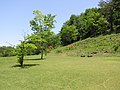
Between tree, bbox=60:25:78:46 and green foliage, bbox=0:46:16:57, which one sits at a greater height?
tree, bbox=60:25:78:46

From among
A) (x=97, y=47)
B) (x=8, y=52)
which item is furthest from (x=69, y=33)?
(x=97, y=47)

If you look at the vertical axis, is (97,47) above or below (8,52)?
above

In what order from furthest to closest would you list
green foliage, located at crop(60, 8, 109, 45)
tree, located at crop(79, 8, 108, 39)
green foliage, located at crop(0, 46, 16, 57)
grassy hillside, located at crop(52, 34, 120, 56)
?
1. green foliage, located at crop(60, 8, 109, 45)
2. tree, located at crop(79, 8, 108, 39)
3. grassy hillside, located at crop(52, 34, 120, 56)
4. green foliage, located at crop(0, 46, 16, 57)

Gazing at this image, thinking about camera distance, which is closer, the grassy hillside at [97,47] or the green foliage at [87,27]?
the grassy hillside at [97,47]

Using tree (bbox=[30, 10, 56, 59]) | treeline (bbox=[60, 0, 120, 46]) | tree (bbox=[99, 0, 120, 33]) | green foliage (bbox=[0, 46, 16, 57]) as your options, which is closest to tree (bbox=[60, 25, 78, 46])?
treeline (bbox=[60, 0, 120, 46])

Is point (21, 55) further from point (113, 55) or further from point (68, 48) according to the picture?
point (68, 48)

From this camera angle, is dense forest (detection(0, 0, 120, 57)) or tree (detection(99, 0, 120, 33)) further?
tree (detection(99, 0, 120, 33))

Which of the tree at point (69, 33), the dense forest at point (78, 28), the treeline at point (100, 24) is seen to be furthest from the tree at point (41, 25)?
the tree at point (69, 33)

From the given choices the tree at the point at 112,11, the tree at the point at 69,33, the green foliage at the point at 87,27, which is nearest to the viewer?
the tree at the point at 112,11

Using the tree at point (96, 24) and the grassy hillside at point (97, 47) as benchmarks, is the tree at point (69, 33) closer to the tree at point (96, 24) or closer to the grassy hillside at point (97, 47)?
the tree at point (96, 24)

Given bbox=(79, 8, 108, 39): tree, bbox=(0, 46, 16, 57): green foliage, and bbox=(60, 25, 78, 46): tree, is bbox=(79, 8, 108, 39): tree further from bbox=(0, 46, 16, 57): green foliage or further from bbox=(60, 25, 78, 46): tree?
bbox=(0, 46, 16, 57): green foliage

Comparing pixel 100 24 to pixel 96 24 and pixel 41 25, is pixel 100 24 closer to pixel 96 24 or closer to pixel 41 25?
pixel 96 24

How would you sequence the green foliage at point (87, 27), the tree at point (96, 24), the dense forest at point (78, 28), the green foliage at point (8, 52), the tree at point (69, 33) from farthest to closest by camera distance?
1. the tree at point (69, 33)
2. the green foliage at point (87, 27)
3. the tree at point (96, 24)
4. the dense forest at point (78, 28)
5. the green foliage at point (8, 52)

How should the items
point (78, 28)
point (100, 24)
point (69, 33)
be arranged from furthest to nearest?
point (78, 28), point (69, 33), point (100, 24)
